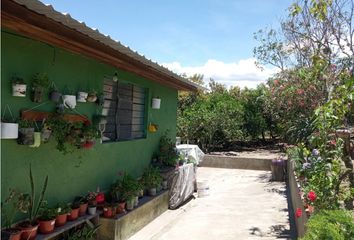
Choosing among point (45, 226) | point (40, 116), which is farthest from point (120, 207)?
Result: point (40, 116)

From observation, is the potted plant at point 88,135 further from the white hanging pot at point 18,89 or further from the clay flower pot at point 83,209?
the white hanging pot at point 18,89

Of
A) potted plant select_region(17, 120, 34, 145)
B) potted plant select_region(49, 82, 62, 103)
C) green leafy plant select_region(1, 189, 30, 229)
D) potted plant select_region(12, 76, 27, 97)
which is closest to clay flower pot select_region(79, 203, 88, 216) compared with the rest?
green leafy plant select_region(1, 189, 30, 229)

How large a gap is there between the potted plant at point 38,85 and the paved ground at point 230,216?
3.06 m

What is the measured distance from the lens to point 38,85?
4.80 m

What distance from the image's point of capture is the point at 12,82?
4.43 meters

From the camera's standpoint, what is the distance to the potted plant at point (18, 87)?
4.44 meters

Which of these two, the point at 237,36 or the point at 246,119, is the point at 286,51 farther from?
the point at 246,119

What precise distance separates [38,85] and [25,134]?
0.67 metres

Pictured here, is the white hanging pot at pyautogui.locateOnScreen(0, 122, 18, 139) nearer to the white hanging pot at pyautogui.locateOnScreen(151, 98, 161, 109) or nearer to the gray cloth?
the white hanging pot at pyautogui.locateOnScreen(151, 98, 161, 109)

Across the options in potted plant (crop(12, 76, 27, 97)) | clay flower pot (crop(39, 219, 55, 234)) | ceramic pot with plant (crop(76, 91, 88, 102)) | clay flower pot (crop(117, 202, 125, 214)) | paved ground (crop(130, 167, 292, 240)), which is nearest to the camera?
potted plant (crop(12, 76, 27, 97))

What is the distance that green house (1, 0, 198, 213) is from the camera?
14.2ft

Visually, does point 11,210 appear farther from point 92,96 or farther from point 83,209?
point 92,96

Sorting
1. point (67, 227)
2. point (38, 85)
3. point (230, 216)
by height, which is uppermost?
point (38, 85)

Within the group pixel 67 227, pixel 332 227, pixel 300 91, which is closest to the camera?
pixel 332 227
